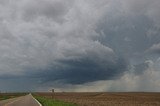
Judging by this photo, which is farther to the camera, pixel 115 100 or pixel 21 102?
pixel 115 100

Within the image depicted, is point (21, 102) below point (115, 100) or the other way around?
below

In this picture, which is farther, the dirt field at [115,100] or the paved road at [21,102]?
the dirt field at [115,100]

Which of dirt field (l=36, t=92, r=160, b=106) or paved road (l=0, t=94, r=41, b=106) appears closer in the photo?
paved road (l=0, t=94, r=41, b=106)
